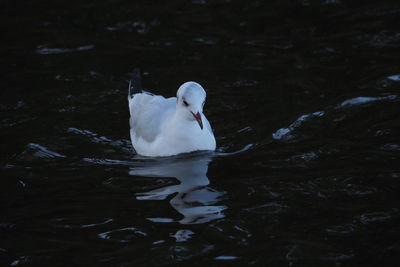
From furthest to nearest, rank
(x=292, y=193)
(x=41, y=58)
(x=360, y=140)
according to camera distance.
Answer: (x=41, y=58) < (x=360, y=140) < (x=292, y=193)

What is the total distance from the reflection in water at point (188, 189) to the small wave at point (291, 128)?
0.81 m

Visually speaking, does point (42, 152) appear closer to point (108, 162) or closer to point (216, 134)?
point (108, 162)

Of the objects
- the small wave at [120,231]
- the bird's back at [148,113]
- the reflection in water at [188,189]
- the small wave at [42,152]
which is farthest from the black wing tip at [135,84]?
the small wave at [120,231]

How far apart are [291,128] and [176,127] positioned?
126 centimetres

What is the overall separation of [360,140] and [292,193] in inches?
55.8

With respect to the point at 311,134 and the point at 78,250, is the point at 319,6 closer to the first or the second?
the point at 311,134

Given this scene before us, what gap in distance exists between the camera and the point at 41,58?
10.3m

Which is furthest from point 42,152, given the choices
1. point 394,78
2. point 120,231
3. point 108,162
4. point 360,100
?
point 394,78

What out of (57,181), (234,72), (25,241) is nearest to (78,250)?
(25,241)

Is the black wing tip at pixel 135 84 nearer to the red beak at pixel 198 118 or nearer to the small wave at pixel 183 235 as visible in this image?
the red beak at pixel 198 118

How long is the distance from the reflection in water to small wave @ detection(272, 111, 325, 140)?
2.65 ft

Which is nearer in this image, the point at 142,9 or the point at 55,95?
the point at 55,95

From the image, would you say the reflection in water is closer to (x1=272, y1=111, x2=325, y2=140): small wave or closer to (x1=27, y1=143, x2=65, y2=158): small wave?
(x1=272, y1=111, x2=325, y2=140): small wave

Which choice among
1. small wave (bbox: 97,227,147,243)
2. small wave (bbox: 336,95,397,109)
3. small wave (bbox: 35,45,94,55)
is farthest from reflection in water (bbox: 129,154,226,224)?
small wave (bbox: 35,45,94,55)
